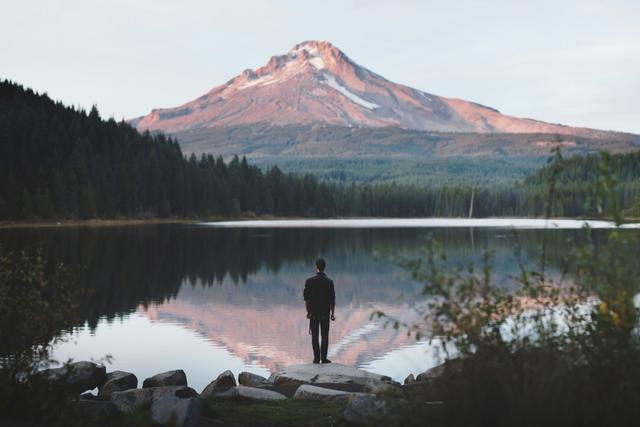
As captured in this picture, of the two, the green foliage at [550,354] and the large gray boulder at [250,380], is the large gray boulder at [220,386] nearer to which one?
the large gray boulder at [250,380]

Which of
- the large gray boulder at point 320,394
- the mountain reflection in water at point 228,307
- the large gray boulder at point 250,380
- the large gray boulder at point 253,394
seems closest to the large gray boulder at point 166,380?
the large gray boulder at point 250,380

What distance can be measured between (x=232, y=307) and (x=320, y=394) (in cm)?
2146

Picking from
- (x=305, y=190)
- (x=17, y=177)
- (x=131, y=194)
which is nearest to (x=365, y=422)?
(x=17, y=177)

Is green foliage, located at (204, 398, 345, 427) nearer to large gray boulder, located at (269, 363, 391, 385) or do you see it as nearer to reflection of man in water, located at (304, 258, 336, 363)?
large gray boulder, located at (269, 363, 391, 385)

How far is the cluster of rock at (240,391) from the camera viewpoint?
1312 cm

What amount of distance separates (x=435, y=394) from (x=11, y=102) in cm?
16319

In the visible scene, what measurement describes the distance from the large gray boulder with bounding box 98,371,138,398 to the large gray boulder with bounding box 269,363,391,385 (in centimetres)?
334

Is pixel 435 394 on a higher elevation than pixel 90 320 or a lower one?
higher

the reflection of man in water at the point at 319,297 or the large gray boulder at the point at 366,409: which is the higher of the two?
the reflection of man in water at the point at 319,297

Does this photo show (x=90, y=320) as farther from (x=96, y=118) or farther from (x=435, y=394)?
(x=96, y=118)

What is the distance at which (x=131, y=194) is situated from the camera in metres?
141

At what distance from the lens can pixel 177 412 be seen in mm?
A: 13430

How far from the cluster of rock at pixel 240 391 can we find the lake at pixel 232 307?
1.15 metres

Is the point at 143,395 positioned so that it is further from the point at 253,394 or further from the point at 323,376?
the point at 323,376
